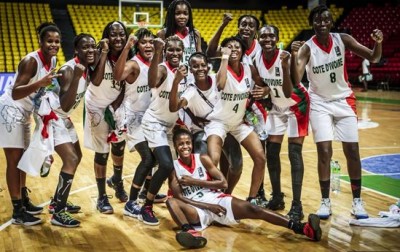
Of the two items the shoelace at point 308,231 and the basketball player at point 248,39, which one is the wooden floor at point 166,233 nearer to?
the shoelace at point 308,231

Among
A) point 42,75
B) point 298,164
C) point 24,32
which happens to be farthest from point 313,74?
point 24,32

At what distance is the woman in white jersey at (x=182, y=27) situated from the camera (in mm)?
5578

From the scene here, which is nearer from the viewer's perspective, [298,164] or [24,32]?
[298,164]

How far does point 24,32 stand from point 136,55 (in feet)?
52.9

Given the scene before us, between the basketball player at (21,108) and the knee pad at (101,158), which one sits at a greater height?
the basketball player at (21,108)

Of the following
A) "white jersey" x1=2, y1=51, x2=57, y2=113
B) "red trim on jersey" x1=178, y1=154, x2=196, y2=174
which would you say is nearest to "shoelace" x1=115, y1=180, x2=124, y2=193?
"red trim on jersey" x1=178, y1=154, x2=196, y2=174

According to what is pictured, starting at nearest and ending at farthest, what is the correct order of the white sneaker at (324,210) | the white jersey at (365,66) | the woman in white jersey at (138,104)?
the white sneaker at (324,210) < the woman in white jersey at (138,104) < the white jersey at (365,66)

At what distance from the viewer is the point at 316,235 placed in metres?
4.22

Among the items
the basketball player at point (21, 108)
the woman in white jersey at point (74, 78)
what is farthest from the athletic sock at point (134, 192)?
the basketball player at point (21, 108)

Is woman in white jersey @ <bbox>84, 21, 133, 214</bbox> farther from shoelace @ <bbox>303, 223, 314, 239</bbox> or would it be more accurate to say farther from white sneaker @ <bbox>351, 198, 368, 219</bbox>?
white sneaker @ <bbox>351, 198, 368, 219</bbox>

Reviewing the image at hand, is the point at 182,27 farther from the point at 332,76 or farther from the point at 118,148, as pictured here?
the point at 332,76

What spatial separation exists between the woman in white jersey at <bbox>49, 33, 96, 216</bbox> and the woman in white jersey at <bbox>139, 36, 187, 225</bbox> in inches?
25.0

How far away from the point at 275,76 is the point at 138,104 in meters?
1.44

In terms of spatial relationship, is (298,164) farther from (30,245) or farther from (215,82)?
(30,245)
